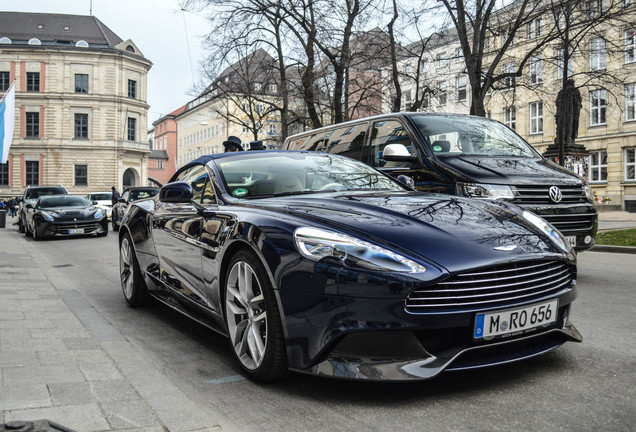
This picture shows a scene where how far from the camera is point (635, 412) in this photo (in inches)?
A: 106

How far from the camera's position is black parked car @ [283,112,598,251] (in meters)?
6.52

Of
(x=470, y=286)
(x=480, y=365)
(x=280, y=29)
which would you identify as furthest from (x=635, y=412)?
(x=280, y=29)

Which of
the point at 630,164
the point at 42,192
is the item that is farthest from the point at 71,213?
the point at 630,164

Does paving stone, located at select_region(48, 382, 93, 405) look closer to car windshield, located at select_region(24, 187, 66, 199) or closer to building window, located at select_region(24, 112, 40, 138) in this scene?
car windshield, located at select_region(24, 187, 66, 199)

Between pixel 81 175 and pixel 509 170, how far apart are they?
65.9 metres

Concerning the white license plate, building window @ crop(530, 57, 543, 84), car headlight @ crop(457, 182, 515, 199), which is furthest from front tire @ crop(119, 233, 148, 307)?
building window @ crop(530, 57, 543, 84)

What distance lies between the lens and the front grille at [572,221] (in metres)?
6.64

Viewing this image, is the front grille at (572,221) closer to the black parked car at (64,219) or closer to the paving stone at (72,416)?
the paving stone at (72,416)

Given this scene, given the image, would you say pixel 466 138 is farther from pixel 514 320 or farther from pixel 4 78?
pixel 4 78

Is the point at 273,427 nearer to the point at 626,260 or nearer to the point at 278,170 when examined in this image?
the point at 278,170

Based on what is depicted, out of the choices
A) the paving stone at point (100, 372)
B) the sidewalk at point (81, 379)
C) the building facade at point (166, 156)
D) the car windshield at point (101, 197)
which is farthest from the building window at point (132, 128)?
the paving stone at point (100, 372)

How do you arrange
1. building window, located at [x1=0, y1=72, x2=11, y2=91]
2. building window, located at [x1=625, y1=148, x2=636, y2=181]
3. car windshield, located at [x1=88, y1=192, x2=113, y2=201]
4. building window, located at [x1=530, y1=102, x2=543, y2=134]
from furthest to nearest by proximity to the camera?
building window, located at [x1=0, y1=72, x2=11, y2=91], building window, located at [x1=530, y1=102, x2=543, y2=134], building window, located at [x1=625, y1=148, x2=636, y2=181], car windshield, located at [x1=88, y1=192, x2=113, y2=201]

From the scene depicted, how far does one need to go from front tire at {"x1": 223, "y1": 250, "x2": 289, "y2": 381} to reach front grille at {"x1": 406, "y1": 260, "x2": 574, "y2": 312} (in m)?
0.76

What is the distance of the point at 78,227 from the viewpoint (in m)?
17.2
